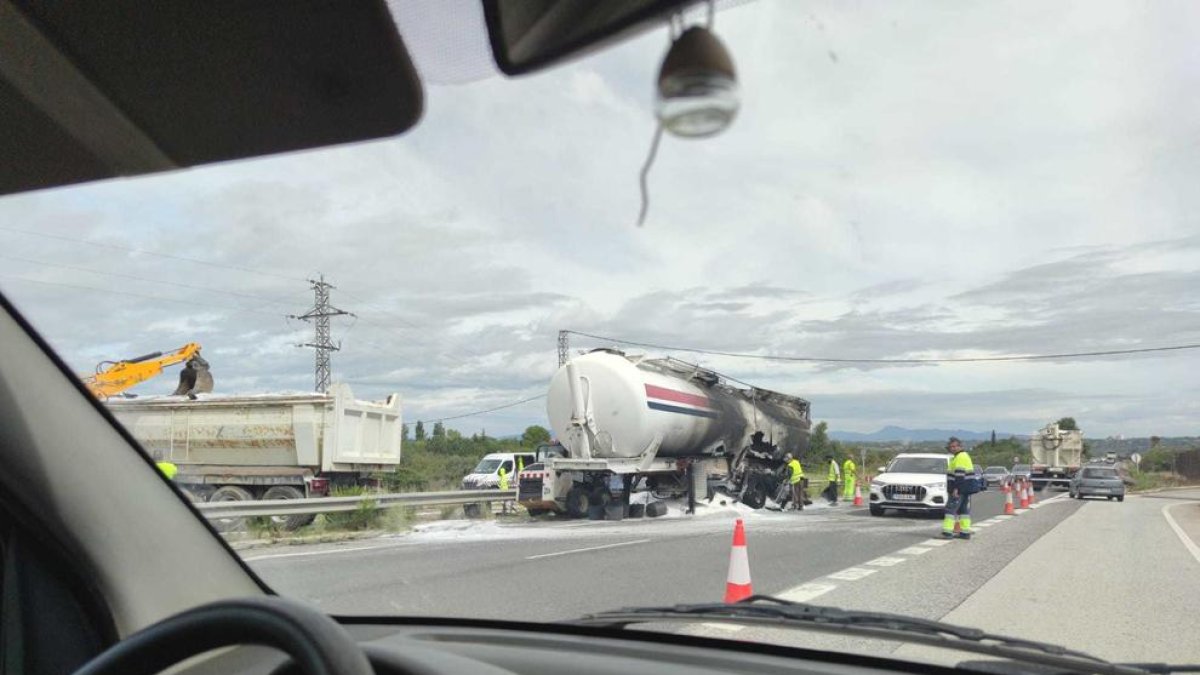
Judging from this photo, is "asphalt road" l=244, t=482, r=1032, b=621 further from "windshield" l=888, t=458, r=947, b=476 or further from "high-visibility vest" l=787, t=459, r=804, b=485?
"high-visibility vest" l=787, t=459, r=804, b=485

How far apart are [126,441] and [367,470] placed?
1143cm

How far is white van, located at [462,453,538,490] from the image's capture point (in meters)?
23.5

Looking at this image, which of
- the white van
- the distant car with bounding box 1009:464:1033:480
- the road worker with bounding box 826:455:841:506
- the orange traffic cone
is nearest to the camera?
the orange traffic cone

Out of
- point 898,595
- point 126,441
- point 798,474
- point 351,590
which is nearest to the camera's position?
point 126,441

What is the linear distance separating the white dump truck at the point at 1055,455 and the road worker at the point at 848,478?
2263 cm

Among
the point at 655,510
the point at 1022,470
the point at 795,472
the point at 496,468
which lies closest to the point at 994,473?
the point at 1022,470

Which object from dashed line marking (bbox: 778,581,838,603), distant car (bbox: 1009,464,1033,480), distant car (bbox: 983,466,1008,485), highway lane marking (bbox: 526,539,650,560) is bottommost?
distant car (bbox: 983,466,1008,485)

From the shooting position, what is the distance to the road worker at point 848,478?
24625mm

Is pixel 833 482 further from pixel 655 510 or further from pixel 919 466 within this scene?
pixel 655 510

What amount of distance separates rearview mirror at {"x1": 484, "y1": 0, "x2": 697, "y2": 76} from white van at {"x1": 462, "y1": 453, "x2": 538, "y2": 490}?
2116cm

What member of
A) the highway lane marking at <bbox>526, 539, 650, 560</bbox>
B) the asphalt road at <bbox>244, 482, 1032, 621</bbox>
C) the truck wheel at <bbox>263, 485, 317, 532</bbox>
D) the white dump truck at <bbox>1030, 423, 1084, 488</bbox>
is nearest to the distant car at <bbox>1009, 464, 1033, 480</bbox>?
the white dump truck at <bbox>1030, 423, 1084, 488</bbox>

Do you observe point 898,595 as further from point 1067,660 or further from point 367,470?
point 367,470

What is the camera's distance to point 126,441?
2.73 metres

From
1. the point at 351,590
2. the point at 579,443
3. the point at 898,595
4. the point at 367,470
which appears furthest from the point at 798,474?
the point at 351,590
